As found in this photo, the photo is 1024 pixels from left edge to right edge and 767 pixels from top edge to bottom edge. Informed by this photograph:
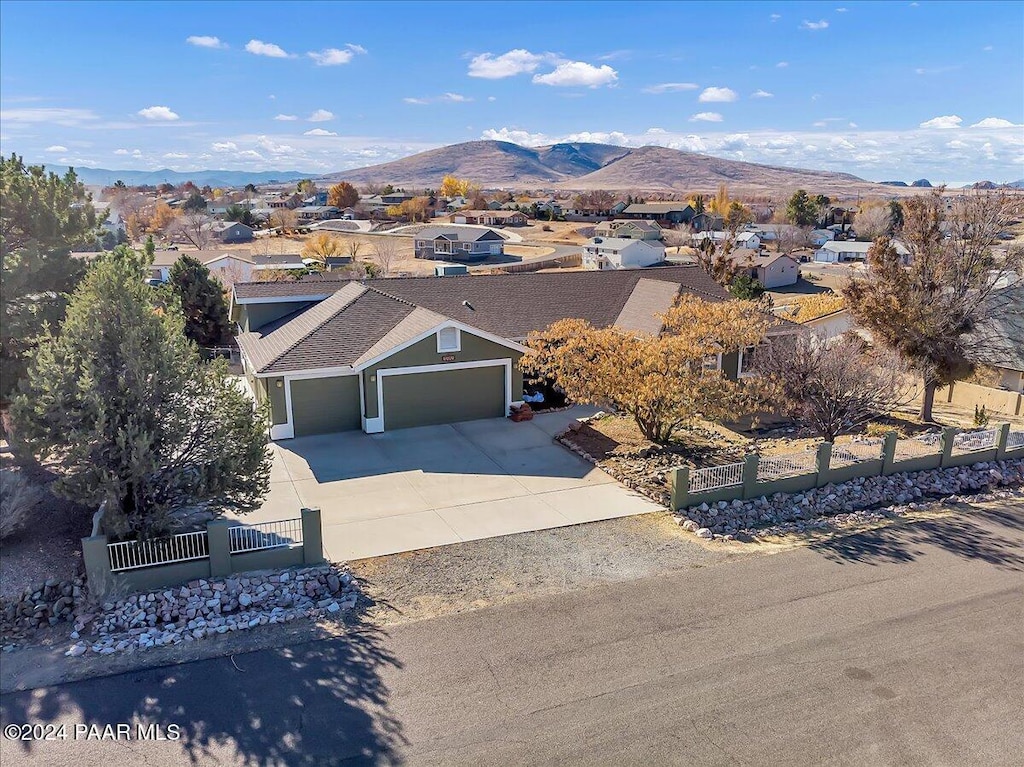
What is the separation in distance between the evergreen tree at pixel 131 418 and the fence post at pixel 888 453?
15.7 metres

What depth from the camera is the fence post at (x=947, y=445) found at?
795 inches

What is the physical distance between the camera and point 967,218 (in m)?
23.5

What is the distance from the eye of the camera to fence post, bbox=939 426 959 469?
20.2 meters

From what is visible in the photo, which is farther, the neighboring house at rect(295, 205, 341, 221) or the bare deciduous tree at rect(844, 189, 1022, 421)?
the neighboring house at rect(295, 205, 341, 221)

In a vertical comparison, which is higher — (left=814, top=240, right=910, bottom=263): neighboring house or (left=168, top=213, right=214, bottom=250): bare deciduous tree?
(left=168, top=213, right=214, bottom=250): bare deciduous tree

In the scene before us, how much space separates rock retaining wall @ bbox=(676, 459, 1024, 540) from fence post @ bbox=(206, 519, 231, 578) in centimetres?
953

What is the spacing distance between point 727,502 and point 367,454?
9.68m

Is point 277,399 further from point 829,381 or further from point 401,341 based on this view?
point 829,381

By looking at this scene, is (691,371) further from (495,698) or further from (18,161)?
(18,161)

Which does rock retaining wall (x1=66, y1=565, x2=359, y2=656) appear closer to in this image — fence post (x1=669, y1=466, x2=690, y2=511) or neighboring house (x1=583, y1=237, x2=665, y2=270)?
fence post (x1=669, y1=466, x2=690, y2=511)

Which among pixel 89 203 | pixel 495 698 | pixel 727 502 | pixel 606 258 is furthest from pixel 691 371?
pixel 606 258

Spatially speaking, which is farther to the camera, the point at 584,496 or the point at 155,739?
the point at 584,496

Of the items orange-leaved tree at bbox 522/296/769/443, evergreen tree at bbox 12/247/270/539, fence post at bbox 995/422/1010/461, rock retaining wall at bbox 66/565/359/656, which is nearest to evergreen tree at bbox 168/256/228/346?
orange-leaved tree at bbox 522/296/769/443

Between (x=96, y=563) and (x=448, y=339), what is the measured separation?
39.7 ft
